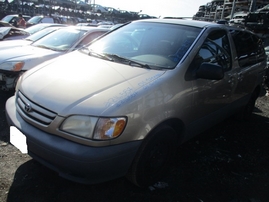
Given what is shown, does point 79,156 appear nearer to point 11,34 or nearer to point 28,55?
point 28,55

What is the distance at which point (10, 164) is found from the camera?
2729 mm

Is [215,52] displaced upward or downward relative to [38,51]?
upward

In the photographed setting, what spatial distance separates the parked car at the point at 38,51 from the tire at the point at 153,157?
3130 mm

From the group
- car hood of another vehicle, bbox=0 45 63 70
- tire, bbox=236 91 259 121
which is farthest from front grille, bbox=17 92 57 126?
tire, bbox=236 91 259 121

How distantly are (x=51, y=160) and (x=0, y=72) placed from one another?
9.91 ft

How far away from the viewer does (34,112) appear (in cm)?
222

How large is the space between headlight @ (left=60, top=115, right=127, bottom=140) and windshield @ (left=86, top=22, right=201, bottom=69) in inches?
34.8

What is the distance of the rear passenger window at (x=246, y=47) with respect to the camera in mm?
3626

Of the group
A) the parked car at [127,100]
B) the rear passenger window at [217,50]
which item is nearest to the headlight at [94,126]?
the parked car at [127,100]

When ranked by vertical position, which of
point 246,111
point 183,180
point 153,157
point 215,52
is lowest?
point 183,180

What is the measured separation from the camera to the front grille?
2.11 metres

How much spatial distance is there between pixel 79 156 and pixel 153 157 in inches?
33.7

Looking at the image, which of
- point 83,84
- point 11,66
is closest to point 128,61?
point 83,84

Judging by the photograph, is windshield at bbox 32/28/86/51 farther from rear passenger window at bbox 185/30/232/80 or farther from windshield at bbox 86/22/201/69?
rear passenger window at bbox 185/30/232/80
